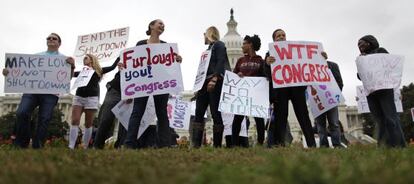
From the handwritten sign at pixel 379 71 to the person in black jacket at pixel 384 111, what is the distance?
12cm

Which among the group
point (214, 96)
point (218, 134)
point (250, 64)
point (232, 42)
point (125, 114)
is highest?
point (232, 42)

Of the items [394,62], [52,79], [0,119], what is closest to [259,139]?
[394,62]

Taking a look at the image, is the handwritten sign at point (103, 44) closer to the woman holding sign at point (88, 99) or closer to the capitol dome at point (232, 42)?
the woman holding sign at point (88, 99)

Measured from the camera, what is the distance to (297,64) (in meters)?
6.49

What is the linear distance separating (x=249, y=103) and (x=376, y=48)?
1954 millimetres

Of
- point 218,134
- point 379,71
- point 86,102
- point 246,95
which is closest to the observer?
point 379,71

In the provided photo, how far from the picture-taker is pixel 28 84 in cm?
668

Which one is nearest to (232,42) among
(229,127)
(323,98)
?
(229,127)

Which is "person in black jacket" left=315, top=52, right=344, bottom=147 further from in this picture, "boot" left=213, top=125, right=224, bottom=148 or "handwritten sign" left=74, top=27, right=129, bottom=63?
"handwritten sign" left=74, top=27, right=129, bottom=63

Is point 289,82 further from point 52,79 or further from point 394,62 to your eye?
point 52,79

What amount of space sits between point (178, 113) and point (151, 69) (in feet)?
16.3

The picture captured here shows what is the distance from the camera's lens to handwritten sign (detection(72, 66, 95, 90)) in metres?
7.44

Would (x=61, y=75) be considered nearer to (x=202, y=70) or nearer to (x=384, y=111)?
(x=202, y=70)

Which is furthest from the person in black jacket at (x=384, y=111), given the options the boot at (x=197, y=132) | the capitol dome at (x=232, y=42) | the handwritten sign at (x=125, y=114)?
the capitol dome at (x=232, y=42)
